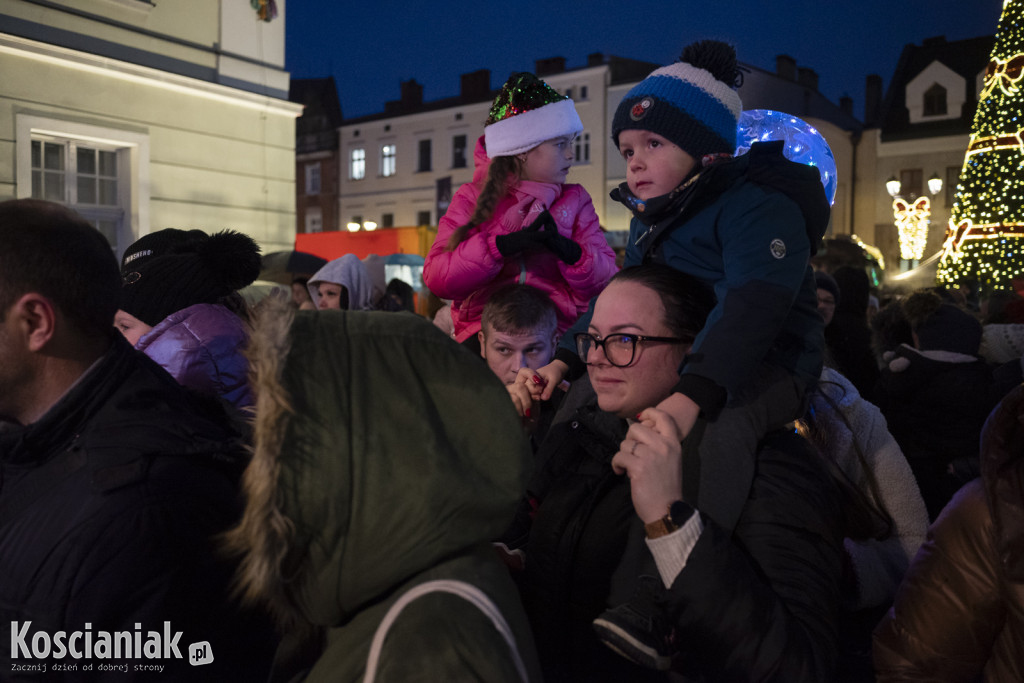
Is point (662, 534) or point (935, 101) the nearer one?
point (662, 534)

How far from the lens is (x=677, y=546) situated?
158cm

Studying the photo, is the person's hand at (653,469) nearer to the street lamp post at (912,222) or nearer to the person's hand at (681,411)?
the person's hand at (681,411)

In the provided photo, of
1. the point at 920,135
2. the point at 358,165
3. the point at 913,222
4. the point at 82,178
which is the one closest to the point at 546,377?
the point at 82,178

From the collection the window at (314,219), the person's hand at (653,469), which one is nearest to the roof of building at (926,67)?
the window at (314,219)

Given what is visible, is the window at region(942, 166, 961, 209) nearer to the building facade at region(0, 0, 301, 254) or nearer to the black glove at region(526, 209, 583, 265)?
the building facade at region(0, 0, 301, 254)

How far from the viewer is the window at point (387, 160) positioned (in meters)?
40.5

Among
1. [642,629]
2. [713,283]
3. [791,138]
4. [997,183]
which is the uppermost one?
[997,183]

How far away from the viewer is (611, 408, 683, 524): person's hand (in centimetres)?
160

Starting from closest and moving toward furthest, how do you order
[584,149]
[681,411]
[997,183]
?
[681,411] < [997,183] < [584,149]

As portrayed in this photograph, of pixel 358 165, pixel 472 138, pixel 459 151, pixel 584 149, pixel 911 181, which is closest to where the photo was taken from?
pixel 584 149

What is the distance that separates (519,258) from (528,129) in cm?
54

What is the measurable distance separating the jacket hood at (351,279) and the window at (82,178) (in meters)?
4.47

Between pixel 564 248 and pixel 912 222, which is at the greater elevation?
pixel 912 222

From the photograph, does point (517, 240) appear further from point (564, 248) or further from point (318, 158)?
point (318, 158)
